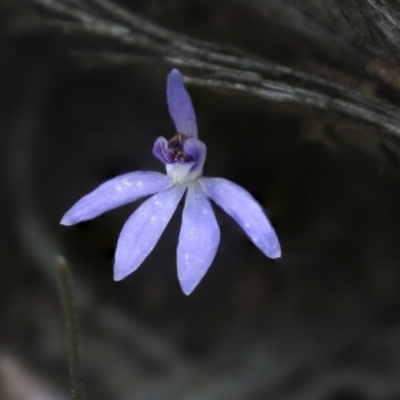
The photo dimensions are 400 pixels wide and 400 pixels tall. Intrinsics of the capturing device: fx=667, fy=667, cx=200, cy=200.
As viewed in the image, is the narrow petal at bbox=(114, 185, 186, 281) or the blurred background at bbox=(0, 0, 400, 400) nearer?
the narrow petal at bbox=(114, 185, 186, 281)

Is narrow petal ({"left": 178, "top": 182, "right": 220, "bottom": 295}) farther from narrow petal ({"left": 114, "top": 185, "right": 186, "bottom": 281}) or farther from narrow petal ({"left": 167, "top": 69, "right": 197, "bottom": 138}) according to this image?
narrow petal ({"left": 167, "top": 69, "right": 197, "bottom": 138})

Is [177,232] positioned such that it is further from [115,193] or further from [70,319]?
[70,319]

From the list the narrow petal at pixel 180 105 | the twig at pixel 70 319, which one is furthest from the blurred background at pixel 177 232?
the twig at pixel 70 319

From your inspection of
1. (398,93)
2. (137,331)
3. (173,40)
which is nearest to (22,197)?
(137,331)

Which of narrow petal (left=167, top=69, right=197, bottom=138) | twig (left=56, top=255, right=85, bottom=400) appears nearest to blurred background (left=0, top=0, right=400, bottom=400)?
narrow petal (left=167, top=69, right=197, bottom=138)

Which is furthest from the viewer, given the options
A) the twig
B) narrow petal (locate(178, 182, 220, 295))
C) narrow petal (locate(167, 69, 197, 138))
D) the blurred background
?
the blurred background

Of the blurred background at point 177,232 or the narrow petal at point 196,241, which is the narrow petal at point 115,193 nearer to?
the narrow petal at point 196,241

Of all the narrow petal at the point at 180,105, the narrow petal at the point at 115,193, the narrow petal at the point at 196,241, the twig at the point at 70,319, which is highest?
the narrow petal at the point at 180,105

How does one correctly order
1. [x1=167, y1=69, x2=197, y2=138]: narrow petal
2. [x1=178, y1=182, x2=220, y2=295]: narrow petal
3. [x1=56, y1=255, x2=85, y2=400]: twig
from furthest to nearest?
[x1=167, y1=69, x2=197, y2=138]: narrow petal, [x1=178, y1=182, x2=220, y2=295]: narrow petal, [x1=56, y1=255, x2=85, y2=400]: twig
